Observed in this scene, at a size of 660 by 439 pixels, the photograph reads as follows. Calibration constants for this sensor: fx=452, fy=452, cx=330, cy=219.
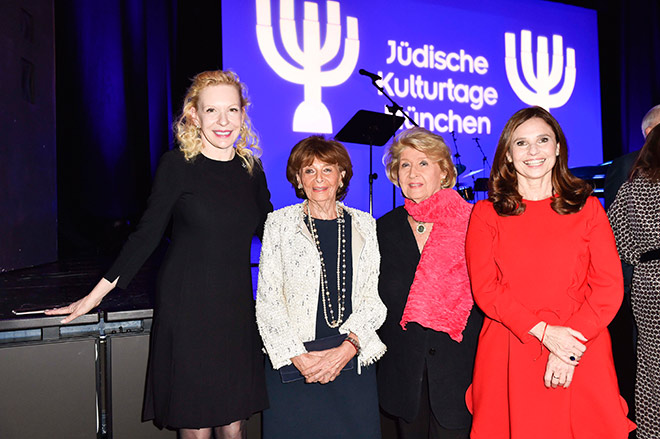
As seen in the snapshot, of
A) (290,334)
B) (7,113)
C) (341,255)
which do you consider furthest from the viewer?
(7,113)

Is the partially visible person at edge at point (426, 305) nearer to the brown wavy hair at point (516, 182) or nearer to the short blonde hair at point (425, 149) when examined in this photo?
the short blonde hair at point (425, 149)

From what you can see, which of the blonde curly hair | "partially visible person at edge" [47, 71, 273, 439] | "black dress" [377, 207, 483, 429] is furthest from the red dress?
the blonde curly hair

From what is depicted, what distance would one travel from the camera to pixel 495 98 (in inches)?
247

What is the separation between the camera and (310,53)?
212 inches

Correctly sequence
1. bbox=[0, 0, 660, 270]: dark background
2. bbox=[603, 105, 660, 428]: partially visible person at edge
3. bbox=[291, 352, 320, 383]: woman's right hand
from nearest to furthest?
bbox=[291, 352, 320, 383]: woman's right hand → bbox=[603, 105, 660, 428]: partially visible person at edge → bbox=[0, 0, 660, 270]: dark background

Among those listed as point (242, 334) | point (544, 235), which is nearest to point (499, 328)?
point (544, 235)

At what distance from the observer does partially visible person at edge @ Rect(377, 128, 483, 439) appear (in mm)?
1566

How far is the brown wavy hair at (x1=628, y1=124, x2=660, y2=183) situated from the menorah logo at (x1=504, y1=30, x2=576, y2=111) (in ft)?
16.8

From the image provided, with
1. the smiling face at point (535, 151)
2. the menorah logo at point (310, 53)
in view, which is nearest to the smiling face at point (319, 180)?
the smiling face at point (535, 151)

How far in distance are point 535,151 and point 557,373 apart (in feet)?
2.22

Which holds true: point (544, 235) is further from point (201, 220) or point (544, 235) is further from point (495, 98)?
point (495, 98)

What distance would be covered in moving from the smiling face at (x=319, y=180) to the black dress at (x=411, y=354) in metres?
0.29

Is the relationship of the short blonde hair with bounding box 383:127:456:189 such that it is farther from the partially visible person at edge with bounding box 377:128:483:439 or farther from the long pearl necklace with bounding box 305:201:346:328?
the long pearl necklace with bounding box 305:201:346:328

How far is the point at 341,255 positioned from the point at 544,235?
68 cm
